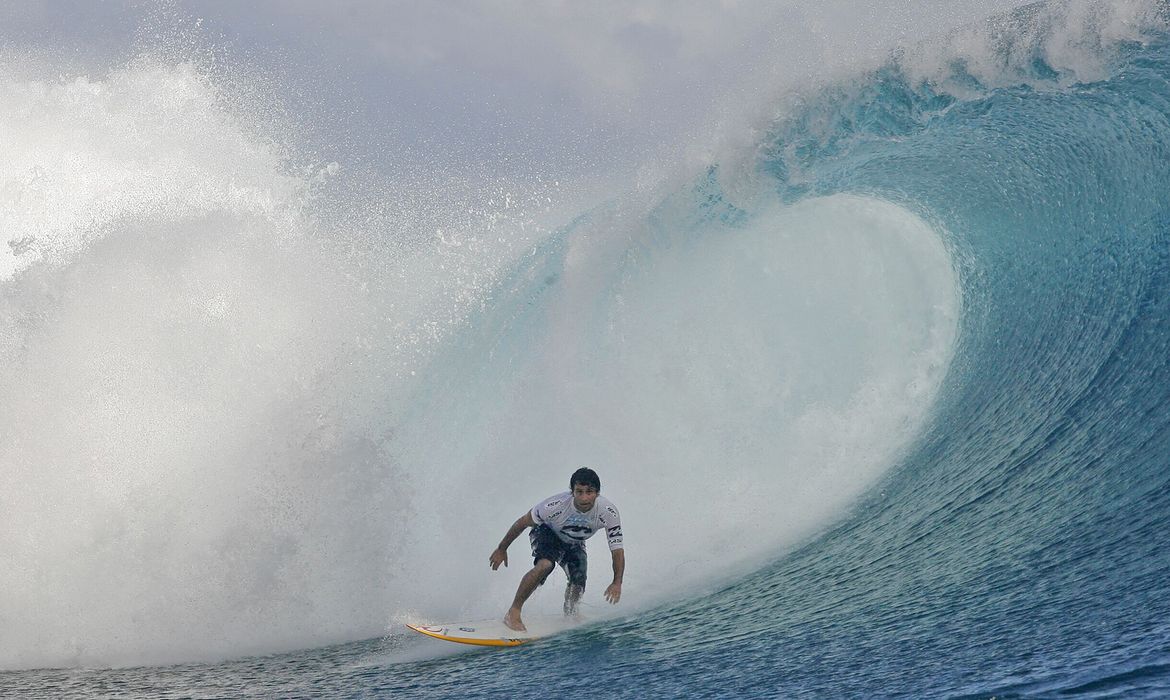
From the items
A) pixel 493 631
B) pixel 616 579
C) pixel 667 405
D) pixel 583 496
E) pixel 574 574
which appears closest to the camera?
pixel 616 579

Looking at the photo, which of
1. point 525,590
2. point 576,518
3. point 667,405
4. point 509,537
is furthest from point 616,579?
point 667,405

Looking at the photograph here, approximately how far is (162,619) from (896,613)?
224 inches

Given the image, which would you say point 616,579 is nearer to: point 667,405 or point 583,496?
point 583,496

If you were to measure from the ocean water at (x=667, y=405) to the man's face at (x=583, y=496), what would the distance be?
2.79 ft

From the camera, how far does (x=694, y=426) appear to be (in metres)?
10.5

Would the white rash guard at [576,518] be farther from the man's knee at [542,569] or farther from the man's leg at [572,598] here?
the man's leg at [572,598]

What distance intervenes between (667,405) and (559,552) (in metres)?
3.95

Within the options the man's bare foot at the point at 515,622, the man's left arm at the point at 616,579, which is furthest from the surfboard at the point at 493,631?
the man's left arm at the point at 616,579

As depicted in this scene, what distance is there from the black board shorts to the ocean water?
16.2 inches

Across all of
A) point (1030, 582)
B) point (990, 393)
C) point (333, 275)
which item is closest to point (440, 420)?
point (333, 275)

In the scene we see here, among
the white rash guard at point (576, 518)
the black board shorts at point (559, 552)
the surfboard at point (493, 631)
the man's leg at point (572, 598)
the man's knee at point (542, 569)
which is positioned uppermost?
the white rash guard at point (576, 518)

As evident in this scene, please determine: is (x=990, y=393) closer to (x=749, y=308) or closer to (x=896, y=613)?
(x=749, y=308)

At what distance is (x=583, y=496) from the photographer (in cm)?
660

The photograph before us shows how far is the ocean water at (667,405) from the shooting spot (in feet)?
19.5
